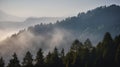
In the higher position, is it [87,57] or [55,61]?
[55,61]

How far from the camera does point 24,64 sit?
13750 cm

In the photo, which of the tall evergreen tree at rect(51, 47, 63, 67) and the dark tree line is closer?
the dark tree line

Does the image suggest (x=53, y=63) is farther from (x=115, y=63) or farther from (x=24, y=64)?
(x=115, y=63)

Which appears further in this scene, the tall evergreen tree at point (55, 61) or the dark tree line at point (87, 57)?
the tall evergreen tree at point (55, 61)

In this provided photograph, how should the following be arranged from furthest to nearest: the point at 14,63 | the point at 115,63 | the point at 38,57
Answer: the point at 38,57 < the point at 14,63 < the point at 115,63

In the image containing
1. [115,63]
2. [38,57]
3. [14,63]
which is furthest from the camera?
[38,57]

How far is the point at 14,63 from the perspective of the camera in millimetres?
131000

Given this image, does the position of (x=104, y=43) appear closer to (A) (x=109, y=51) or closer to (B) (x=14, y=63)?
(A) (x=109, y=51)

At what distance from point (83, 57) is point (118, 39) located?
1892 centimetres

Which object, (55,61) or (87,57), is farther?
(55,61)

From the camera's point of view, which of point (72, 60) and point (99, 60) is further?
point (72, 60)

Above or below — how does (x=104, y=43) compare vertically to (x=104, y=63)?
above

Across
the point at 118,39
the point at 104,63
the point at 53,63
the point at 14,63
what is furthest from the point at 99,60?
the point at 14,63

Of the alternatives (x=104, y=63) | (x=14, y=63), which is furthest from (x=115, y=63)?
(x=14, y=63)
